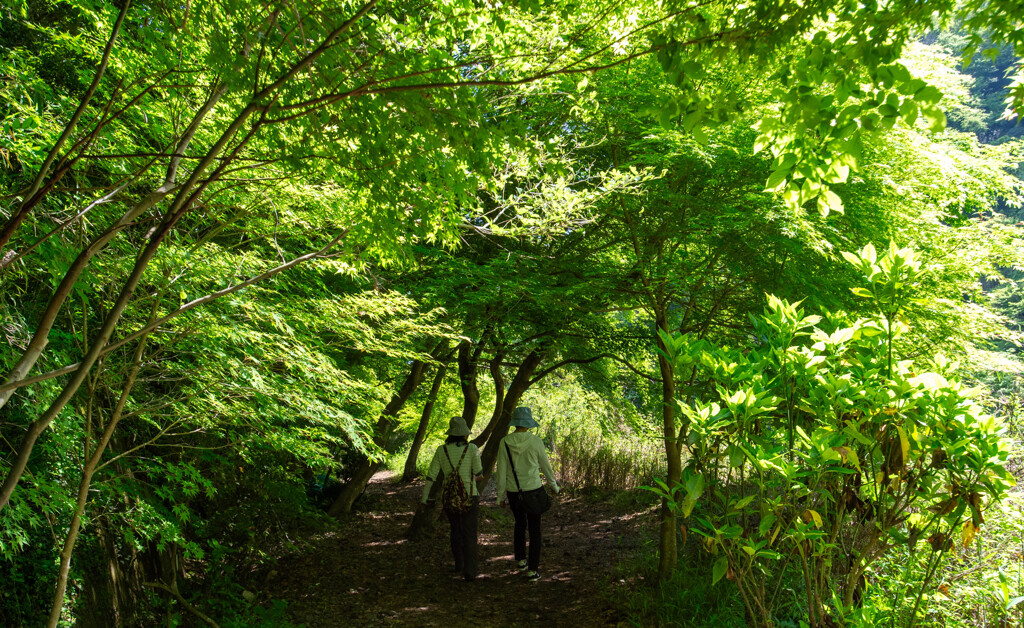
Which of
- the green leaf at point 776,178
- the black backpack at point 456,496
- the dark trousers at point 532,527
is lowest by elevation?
the dark trousers at point 532,527

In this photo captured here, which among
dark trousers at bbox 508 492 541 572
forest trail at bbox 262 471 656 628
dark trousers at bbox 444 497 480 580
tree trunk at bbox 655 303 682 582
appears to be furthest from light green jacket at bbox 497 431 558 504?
tree trunk at bbox 655 303 682 582

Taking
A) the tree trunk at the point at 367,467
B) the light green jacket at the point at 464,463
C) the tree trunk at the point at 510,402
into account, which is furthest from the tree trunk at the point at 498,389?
the light green jacket at the point at 464,463

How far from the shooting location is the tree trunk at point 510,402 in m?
8.72

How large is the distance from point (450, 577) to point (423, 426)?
4.57m

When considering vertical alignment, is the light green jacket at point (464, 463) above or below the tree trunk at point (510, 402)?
below

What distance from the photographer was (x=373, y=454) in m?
4.78

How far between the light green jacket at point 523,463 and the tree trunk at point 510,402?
2.06 meters

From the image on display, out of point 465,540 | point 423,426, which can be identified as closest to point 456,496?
point 465,540

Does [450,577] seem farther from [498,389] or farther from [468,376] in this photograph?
[498,389]

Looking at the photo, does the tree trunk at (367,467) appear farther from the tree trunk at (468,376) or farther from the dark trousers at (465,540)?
the dark trousers at (465,540)

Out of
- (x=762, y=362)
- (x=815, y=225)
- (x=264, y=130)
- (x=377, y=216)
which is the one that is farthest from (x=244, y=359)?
(x=815, y=225)

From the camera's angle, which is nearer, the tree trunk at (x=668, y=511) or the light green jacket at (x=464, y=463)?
the tree trunk at (x=668, y=511)

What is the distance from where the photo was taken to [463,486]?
631 centimetres

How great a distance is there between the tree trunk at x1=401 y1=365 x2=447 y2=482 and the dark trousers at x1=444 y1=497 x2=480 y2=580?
2.48 m
